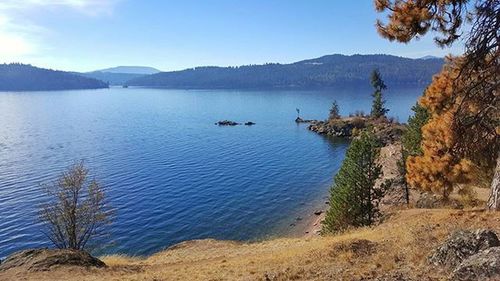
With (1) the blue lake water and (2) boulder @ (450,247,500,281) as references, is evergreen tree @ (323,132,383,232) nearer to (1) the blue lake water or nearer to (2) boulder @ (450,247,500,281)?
(1) the blue lake water

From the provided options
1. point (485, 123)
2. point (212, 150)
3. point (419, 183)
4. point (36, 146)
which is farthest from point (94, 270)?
point (36, 146)

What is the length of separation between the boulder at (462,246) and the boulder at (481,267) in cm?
98

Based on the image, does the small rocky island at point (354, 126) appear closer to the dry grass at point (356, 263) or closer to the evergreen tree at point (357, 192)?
the evergreen tree at point (357, 192)

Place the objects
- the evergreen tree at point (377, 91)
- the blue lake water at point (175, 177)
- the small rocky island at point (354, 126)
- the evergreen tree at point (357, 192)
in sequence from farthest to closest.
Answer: the evergreen tree at point (377, 91)
the small rocky island at point (354, 126)
the blue lake water at point (175, 177)
the evergreen tree at point (357, 192)

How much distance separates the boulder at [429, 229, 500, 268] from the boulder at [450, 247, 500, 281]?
0.98 m

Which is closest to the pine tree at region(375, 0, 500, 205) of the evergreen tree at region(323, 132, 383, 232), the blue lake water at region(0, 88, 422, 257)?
the evergreen tree at region(323, 132, 383, 232)

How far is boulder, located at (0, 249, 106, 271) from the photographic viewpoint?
25.2 metres

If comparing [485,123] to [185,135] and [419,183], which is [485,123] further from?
[185,135]

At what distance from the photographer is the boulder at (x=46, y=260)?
25219 mm

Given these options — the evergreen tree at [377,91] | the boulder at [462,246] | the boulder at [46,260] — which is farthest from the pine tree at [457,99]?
the evergreen tree at [377,91]

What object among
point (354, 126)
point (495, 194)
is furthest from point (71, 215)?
point (354, 126)

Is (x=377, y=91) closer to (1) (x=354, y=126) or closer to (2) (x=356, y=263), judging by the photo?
(1) (x=354, y=126)

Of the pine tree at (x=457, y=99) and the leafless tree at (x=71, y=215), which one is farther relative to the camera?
the leafless tree at (x=71, y=215)

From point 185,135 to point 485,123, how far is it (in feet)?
352
